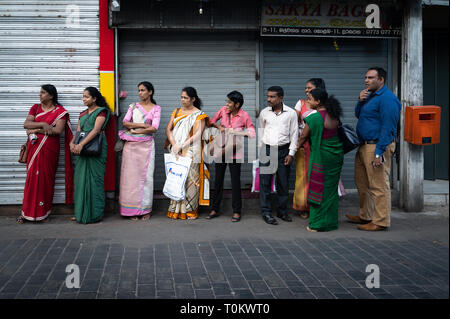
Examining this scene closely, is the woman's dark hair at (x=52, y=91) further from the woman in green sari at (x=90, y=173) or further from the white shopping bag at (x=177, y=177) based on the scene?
the white shopping bag at (x=177, y=177)

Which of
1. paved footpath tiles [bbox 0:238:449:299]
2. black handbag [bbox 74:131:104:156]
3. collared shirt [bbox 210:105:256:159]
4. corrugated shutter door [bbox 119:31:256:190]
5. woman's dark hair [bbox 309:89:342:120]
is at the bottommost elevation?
paved footpath tiles [bbox 0:238:449:299]

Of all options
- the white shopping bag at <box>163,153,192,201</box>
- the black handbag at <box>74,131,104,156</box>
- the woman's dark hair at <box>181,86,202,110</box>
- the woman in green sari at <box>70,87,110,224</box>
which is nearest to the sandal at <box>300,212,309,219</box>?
the white shopping bag at <box>163,153,192,201</box>

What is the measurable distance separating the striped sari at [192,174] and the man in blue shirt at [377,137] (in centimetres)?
232

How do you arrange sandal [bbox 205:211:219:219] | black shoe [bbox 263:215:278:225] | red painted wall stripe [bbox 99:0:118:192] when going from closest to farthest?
black shoe [bbox 263:215:278:225] → sandal [bbox 205:211:219:219] → red painted wall stripe [bbox 99:0:118:192]

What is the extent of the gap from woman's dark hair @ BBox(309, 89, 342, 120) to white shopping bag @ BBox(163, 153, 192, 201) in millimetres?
2049

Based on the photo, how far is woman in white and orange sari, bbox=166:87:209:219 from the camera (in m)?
7.14

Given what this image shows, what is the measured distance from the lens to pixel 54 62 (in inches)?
292

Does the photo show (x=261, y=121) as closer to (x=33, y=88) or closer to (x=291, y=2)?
(x=291, y=2)

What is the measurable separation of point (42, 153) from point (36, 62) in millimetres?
1499

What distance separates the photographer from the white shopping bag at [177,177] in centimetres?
700

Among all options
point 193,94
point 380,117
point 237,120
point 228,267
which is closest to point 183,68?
point 193,94

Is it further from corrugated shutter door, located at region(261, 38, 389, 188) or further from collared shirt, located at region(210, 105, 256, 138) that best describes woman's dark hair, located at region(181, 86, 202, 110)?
corrugated shutter door, located at region(261, 38, 389, 188)

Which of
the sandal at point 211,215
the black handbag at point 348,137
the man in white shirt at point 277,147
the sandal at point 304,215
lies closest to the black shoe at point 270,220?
the man in white shirt at point 277,147
